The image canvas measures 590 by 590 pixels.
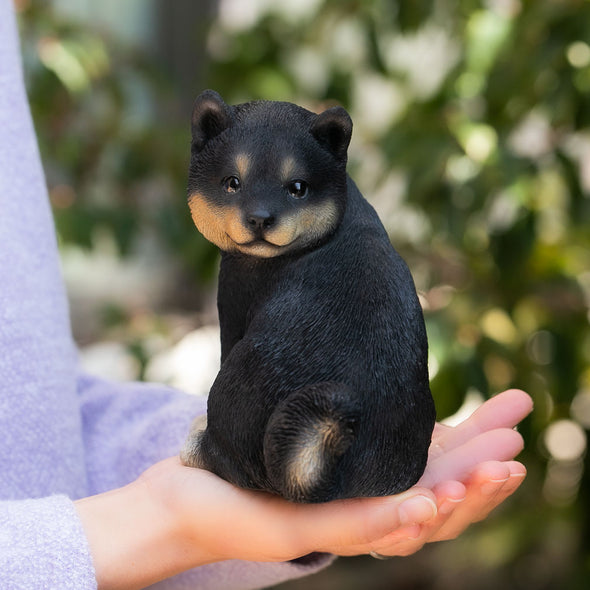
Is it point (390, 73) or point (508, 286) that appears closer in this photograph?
point (508, 286)

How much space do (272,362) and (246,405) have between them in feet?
0.13

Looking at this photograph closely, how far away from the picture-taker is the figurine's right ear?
597 millimetres

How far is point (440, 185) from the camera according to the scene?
1.16 metres

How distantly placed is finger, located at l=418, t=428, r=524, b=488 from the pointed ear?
0.27m

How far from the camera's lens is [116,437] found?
0.91 m

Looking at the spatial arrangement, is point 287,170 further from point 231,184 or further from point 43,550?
point 43,550

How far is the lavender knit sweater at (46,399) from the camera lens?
0.81 meters

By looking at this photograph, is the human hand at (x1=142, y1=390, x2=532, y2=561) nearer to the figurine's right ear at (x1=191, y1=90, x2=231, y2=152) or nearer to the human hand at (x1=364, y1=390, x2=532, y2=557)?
the human hand at (x1=364, y1=390, x2=532, y2=557)

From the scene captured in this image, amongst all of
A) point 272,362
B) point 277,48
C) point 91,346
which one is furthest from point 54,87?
point 272,362

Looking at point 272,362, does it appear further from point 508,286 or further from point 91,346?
point 91,346

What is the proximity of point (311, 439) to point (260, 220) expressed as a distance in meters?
0.16

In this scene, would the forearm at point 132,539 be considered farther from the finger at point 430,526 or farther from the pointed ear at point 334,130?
the pointed ear at point 334,130

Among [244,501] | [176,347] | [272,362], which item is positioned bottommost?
[176,347]

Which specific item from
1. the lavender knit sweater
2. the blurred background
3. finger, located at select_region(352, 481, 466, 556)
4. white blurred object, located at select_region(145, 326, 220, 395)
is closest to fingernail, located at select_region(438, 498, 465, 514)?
finger, located at select_region(352, 481, 466, 556)
